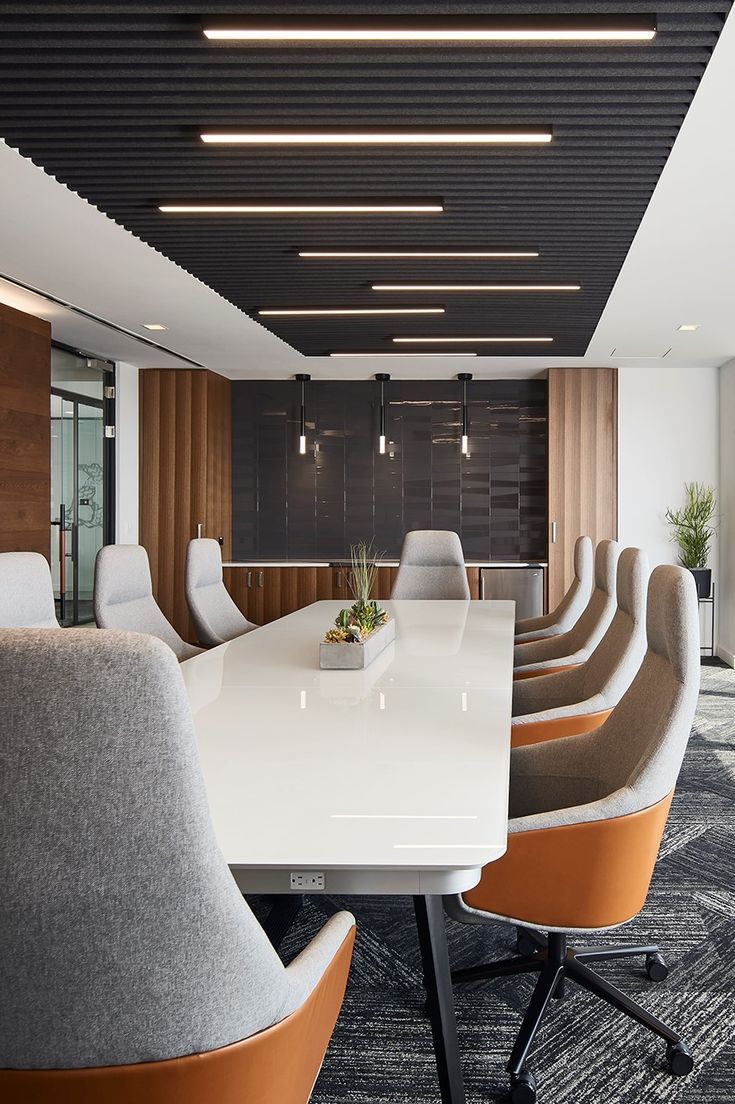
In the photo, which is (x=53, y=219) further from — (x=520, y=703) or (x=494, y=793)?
(x=494, y=793)

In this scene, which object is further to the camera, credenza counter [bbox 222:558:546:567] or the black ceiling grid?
credenza counter [bbox 222:558:546:567]

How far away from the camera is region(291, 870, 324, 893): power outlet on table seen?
1.36 m

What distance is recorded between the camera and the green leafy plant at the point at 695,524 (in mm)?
8648

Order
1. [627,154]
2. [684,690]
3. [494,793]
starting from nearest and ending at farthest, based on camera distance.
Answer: [494,793]
[684,690]
[627,154]

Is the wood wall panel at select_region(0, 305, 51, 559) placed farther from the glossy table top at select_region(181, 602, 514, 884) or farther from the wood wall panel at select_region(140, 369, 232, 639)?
the glossy table top at select_region(181, 602, 514, 884)

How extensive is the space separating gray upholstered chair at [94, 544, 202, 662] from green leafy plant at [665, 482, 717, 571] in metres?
5.76

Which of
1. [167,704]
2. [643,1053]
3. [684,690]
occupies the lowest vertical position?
[643,1053]

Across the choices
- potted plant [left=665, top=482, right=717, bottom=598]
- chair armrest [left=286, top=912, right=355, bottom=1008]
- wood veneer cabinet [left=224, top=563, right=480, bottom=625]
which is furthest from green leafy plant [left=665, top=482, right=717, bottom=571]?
chair armrest [left=286, top=912, right=355, bottom=1008]

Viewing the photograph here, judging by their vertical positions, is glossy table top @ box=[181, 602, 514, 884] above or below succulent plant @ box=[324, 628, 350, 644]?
below

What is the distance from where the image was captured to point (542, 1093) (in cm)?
202

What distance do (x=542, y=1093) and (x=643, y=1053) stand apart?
310mm

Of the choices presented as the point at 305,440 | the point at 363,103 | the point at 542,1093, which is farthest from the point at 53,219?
the point at 305,440

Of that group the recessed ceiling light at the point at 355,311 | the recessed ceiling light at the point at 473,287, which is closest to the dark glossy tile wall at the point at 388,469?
the recessed ceiling light at the point at 355,311

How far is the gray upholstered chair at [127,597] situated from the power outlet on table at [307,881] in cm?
258
